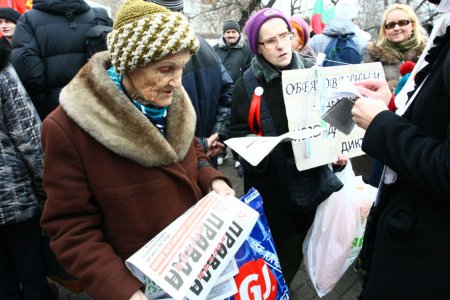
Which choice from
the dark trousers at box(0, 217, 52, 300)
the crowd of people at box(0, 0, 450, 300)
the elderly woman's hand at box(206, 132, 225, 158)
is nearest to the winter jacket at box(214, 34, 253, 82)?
the elderly woman's hand at box(206, 132, 225, 158)

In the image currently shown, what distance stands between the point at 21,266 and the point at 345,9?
4.42 metres

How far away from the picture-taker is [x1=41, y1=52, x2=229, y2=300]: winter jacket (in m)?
1.13

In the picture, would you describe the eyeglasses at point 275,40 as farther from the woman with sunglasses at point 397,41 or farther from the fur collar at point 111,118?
the woman with sunglasses at point 397,41

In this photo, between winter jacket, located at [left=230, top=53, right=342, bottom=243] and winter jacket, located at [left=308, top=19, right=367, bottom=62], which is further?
winter jacket, located at [left=308, top=19, right=367, bottom=62]

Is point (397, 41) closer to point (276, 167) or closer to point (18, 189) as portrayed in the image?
point (276, 167)

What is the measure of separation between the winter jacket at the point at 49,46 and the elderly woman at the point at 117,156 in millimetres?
1637

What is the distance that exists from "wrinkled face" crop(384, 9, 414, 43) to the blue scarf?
299 centimetres

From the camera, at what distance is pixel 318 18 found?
340 inches

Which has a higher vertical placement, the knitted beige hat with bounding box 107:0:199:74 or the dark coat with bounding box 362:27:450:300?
the knitted beige hat with bounding box 107:0:199:74

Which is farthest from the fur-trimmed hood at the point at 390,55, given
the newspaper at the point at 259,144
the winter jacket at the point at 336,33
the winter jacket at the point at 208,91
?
the newspaper at the point at 259,144

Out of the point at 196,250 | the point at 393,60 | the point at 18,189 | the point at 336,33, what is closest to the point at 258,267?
the point at 196,250

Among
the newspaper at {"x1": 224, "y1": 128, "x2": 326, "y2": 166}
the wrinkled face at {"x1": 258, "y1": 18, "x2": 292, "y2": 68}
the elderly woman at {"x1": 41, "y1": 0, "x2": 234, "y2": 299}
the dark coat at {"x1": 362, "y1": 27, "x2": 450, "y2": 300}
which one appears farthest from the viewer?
the wrinkled face at {"x1": 258, "y1": 18, "x2": 292, "y2": 68}

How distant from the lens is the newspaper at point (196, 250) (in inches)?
40.6

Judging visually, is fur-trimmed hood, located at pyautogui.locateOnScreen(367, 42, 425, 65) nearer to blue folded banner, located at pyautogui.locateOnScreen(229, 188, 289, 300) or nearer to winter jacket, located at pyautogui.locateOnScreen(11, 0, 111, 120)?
blue folded banner, located at pyautogui.locateOnScreen(229, 188, 289, 300)
